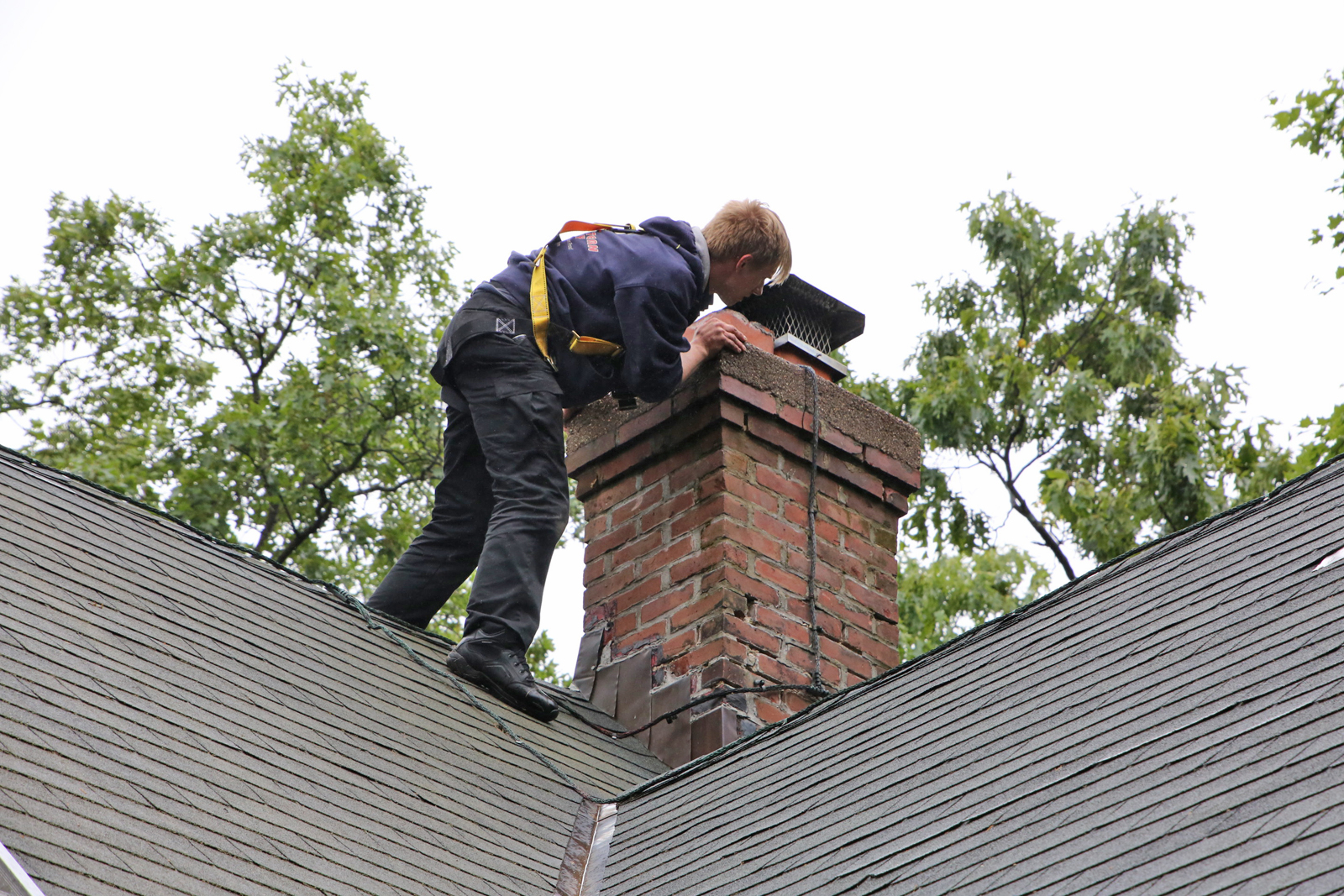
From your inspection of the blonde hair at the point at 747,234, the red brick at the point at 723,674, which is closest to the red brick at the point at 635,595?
the red brick at the point at 723,674

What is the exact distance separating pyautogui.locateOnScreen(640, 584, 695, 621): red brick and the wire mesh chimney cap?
1.26m

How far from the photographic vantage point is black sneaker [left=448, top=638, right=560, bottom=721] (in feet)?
16.8

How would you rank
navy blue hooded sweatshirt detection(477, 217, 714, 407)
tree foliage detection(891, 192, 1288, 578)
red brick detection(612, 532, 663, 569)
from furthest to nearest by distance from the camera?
tree foliage detection(891, 192, 1288, 578)
red brick detection(612, 532, 663, 569)
navy blue hooded sweatshirt detection(477, 217, 714, 407)

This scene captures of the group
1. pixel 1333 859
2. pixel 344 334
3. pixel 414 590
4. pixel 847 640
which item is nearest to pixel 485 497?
pixel 414 590

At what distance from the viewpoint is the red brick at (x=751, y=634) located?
17.9 ft

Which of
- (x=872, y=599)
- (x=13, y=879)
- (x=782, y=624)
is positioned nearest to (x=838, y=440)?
(x=872, y=599)

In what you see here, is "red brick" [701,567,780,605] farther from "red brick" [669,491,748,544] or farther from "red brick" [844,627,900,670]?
"red brick" [844,627,900,670]

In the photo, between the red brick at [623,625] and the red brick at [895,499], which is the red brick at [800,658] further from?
the red brick at [895,499]

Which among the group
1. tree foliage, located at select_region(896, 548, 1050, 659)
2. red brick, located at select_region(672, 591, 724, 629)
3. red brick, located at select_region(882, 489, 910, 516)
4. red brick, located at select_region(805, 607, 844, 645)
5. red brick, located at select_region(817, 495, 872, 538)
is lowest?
red brick, located at select_region(672, 591, 724, 629)

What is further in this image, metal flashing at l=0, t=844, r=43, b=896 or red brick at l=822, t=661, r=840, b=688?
red brick at l=822, t=661, r=840, b=688

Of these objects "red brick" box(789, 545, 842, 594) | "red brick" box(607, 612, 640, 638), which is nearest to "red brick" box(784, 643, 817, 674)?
"red brick" box(789, 545, 842, 594)

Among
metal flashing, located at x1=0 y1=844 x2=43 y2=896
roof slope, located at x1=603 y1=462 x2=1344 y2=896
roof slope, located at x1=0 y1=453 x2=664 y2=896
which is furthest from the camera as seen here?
roof slope, located at x1=0 y1=453 x2=664 y2=896

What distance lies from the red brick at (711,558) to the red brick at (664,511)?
0.22 metres

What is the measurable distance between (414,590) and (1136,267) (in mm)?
13753
